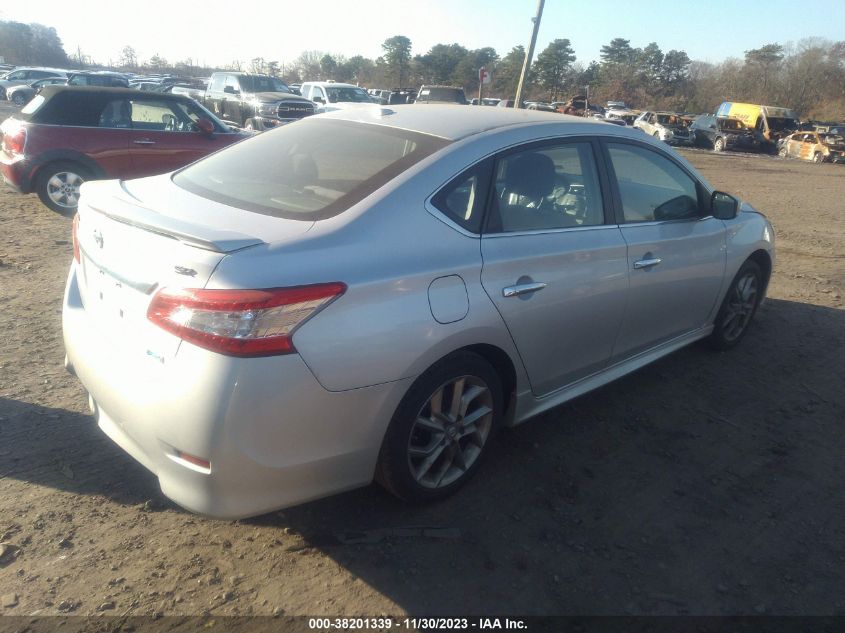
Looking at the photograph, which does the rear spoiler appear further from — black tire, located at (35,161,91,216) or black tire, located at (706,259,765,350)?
black tire, located at (35,161,91,216)

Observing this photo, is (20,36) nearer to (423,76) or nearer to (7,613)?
(423,76)

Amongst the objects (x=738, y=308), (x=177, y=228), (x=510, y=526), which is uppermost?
Answer: (x=177, y=228)

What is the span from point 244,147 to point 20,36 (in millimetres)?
83372

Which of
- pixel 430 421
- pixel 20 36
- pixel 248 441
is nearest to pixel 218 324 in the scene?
pixel 248 441

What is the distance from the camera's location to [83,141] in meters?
8.46

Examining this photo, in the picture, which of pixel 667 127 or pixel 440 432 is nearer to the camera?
pixel 440 432

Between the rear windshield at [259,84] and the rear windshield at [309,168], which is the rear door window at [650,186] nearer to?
the rear windshield at [309,168]

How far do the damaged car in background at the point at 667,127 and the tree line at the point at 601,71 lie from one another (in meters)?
32.0

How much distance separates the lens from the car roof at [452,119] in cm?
318

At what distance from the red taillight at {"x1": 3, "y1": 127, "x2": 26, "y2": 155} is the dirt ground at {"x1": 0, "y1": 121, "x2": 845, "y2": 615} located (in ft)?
16.2

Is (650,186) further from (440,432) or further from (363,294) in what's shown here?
(363,294)

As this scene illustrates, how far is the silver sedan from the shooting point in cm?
223

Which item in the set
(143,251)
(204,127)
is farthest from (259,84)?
(143,251)

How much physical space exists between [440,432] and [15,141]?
7.98 metres
